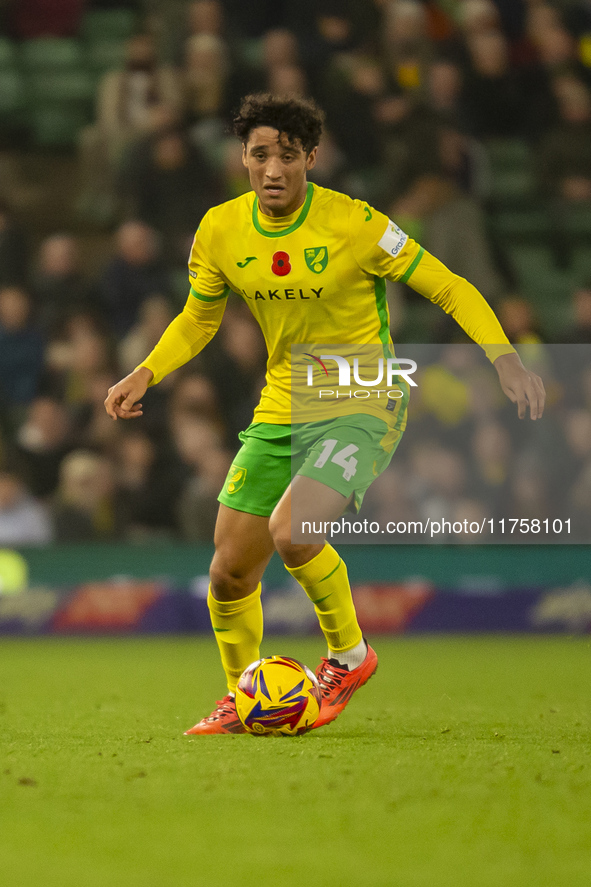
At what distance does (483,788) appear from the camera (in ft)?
9.85

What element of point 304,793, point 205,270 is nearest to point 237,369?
point 205,270

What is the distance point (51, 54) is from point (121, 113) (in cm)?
206

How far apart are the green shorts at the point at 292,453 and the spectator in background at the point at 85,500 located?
473 centimetres

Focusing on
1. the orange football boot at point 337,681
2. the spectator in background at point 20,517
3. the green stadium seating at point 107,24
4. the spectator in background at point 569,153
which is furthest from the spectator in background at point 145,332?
the orange football boot at point 337,681

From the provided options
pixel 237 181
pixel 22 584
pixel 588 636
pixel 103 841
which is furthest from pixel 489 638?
pixel 103 841

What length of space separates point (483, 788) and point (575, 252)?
8.54 metres

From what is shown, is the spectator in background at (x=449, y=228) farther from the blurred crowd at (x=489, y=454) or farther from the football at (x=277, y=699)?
the football at (x=277, y=699)

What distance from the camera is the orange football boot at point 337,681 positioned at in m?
4.29

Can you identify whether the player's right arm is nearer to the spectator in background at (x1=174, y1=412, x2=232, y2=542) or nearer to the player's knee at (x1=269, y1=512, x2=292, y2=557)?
the player's knee at (x1=269, y1=512, x2=292, y2=557)

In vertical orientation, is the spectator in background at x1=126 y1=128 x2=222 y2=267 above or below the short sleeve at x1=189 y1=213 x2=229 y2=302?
above

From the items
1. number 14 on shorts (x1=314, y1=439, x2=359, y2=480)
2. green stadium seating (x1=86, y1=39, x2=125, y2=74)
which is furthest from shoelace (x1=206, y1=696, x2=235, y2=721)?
green stadium seating (x1=86, y1=39, x2=125, y2=74)

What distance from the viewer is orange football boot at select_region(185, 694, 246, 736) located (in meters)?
4.14

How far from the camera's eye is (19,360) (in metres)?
9.62

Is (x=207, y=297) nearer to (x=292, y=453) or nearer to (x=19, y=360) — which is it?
(x=292, y=453)
